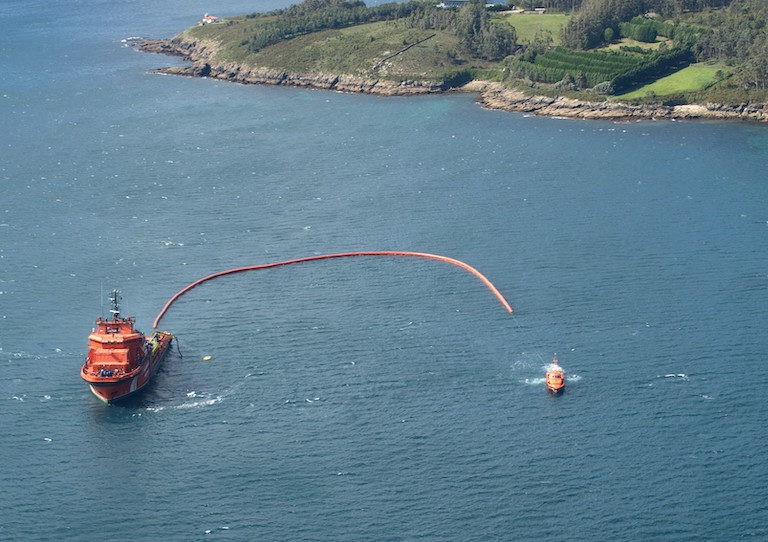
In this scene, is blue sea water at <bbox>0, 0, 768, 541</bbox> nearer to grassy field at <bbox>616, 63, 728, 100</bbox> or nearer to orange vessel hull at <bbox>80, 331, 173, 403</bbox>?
orange vessel hull at <bbox>80, 331, 173, 403</bbox>

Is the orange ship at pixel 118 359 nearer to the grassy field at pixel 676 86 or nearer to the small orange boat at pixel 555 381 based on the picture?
the small orange boat at pixel 555 381

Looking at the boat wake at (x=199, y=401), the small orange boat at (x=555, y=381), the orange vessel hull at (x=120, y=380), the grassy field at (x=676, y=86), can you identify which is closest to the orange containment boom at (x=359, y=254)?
the orange vessel hull at (x=120, y=380)

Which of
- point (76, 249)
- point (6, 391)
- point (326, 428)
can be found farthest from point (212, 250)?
point (326, 428)

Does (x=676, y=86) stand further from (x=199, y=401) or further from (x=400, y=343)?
(x=199, y=401)

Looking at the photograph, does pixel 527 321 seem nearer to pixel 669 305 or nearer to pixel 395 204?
pixel 669 305

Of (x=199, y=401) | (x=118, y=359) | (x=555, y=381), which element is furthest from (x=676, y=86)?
(x=118, y=359)

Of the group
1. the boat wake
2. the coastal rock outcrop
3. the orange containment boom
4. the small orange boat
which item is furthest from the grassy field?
the boat wake
